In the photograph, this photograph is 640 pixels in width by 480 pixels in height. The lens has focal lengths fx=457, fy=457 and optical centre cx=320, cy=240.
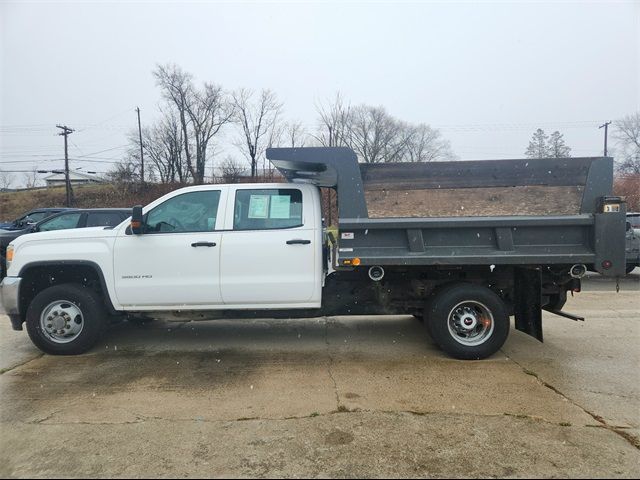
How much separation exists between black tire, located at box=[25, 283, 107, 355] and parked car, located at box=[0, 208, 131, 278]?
4.99 metres

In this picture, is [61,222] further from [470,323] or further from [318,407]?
[470,323]

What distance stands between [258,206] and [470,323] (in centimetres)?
274

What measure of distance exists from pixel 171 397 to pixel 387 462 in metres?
2.10

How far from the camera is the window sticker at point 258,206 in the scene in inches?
206

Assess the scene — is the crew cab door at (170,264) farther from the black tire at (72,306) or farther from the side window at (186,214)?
the black tire at (72,306)

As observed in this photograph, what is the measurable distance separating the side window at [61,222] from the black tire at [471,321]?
9440mm

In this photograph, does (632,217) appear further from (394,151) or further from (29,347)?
(394,151)

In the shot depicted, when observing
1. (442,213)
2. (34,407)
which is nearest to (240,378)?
(34,407)

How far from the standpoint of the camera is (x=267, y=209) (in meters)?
5.25

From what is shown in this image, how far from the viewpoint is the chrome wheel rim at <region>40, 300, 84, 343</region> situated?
522cm

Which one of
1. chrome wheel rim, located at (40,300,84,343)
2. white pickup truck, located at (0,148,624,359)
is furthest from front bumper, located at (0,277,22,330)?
chrome wheel rim, located at (40,300,84,343)

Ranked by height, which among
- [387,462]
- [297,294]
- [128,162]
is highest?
[128,162]

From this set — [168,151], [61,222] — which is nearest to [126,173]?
[168,151]

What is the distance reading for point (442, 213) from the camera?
498 cm
